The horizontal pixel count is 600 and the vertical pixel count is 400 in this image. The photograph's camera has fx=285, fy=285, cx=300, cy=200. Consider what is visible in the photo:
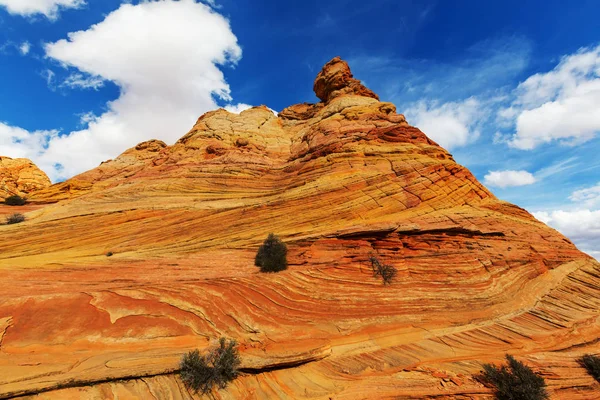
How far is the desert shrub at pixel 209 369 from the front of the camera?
333 inches

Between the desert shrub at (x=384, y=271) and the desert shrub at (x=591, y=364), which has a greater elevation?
the desert shrub at (x=384, y=271)

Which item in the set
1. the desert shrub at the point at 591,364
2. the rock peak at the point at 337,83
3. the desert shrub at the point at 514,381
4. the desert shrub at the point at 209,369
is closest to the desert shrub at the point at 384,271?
the desert shrub at the point at 514,381

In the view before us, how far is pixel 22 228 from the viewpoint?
64.0ft

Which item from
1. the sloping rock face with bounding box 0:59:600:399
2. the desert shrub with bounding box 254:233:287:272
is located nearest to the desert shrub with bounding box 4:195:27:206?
the sloping rock face with bounding box 0:59:600:399

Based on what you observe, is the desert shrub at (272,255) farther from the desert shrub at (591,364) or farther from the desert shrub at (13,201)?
the desert shrub at (13,201)

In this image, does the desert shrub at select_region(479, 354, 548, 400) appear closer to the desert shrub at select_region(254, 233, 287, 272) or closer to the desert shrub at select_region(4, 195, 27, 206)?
the desert shrub at select_region(254, 233, 287, 272)

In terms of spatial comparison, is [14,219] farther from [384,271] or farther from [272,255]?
[384,271]

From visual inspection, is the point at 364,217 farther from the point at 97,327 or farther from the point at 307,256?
the point at 97,327

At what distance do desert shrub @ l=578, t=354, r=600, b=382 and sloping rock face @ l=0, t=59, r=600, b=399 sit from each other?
314 mm

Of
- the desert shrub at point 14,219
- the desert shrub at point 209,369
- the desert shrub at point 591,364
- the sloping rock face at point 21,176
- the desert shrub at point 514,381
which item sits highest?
the sloping rock face at point 21,176

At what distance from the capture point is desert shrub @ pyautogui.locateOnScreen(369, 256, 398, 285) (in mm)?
14945

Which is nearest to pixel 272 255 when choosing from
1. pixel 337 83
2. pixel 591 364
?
pixel 591 364

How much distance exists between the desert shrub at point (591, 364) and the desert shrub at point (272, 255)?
13100mm

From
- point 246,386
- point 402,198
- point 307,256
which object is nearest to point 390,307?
point 307,256
